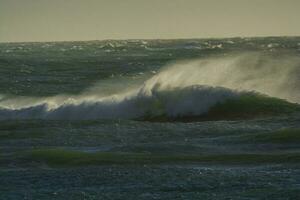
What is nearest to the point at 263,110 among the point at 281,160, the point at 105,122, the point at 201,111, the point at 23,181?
the point at 201,111

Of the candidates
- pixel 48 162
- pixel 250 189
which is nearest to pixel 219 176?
pixel 250 189

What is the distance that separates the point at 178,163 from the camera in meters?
16.0

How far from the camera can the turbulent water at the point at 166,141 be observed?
1391cm

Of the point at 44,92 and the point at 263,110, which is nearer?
the point at 263,110

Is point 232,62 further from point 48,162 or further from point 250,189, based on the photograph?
point 250,189

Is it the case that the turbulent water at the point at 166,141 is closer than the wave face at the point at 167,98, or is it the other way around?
the turbulent water at the point at 166,141

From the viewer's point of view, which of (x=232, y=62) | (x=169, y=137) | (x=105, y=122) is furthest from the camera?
(x=232, y=62)

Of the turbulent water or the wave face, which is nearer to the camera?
the turbulent water

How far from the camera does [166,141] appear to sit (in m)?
18.8

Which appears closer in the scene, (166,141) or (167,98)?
(166,141)

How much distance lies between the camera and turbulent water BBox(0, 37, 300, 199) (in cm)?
1391

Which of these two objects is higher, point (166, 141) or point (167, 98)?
point (167, 98)

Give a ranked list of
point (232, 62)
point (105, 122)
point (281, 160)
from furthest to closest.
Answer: point (232, 62) < point (105, 122) < point (281, 160)

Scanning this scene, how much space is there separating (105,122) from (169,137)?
3511 millimetres
